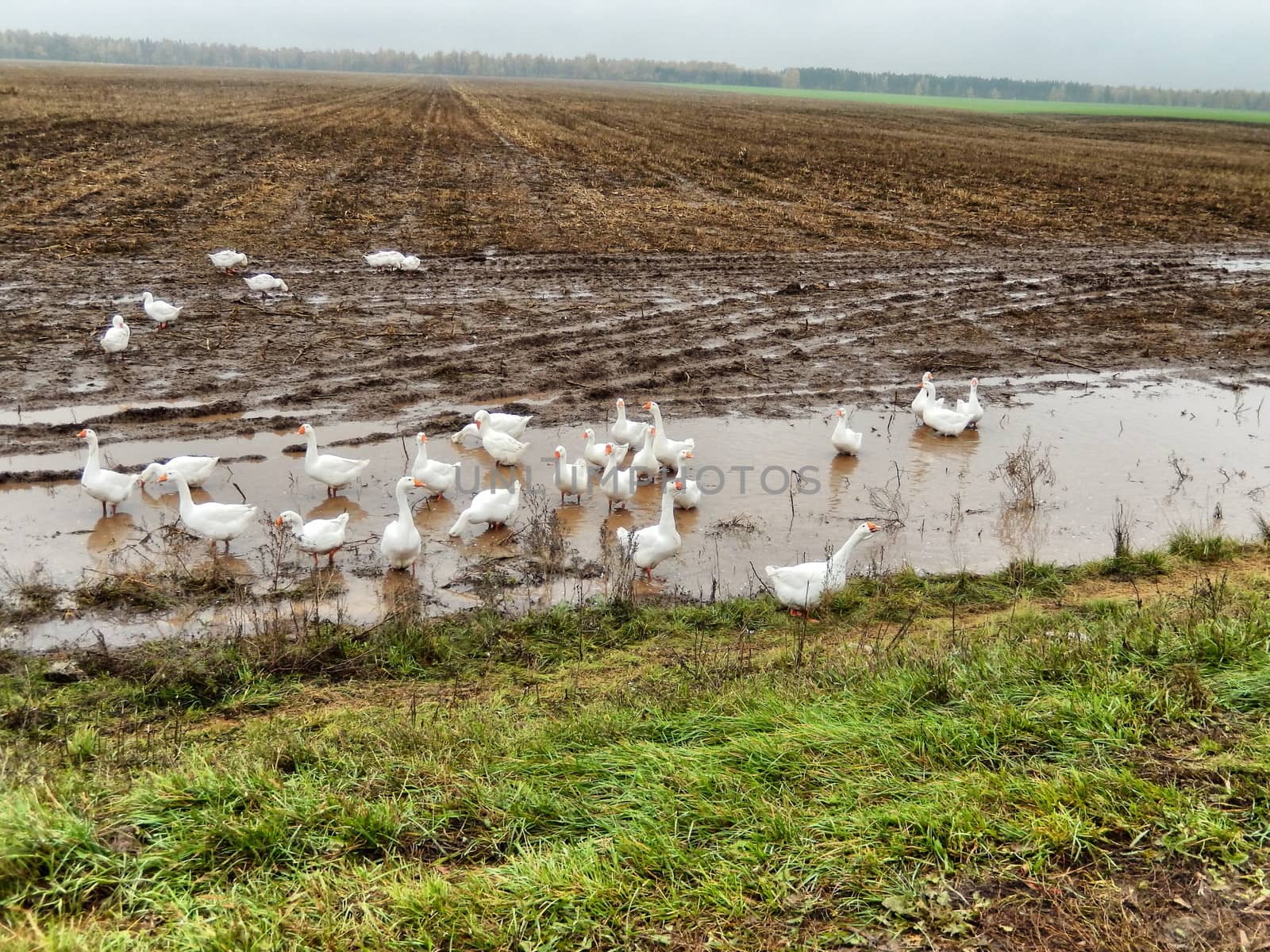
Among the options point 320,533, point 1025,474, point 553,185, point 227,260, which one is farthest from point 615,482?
point 553,185

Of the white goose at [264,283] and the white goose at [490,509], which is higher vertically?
the white goose at [264,283]

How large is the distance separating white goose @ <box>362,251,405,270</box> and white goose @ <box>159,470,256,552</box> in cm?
914

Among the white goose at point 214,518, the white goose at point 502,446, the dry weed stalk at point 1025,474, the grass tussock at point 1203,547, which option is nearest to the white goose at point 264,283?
the white goose at point 502,446

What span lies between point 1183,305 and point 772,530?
39.3 feet

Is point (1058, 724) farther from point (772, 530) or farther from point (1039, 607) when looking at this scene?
point (772, 530)

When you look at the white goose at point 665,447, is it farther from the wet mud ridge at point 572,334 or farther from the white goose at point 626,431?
the wet mud ridge at point 572,334

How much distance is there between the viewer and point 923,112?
85750mm

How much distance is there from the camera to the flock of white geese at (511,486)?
7434 mm

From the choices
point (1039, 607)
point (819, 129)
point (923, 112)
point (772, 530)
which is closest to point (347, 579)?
point (772, 530)

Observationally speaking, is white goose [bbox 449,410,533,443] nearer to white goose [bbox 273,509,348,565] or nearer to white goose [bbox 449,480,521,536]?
white goose [bbox 449,480,521,536]

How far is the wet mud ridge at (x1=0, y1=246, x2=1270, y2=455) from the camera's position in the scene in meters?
11.0

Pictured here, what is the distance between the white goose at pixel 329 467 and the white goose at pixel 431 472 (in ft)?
1.77

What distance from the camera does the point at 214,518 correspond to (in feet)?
25.1

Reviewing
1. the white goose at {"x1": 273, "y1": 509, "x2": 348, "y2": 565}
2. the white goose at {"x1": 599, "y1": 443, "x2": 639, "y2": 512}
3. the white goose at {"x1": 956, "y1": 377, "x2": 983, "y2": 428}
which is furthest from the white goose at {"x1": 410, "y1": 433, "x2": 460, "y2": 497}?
the white goose at {"x1": 956, "y1": 377, "x2": 983, "y2": 428}
